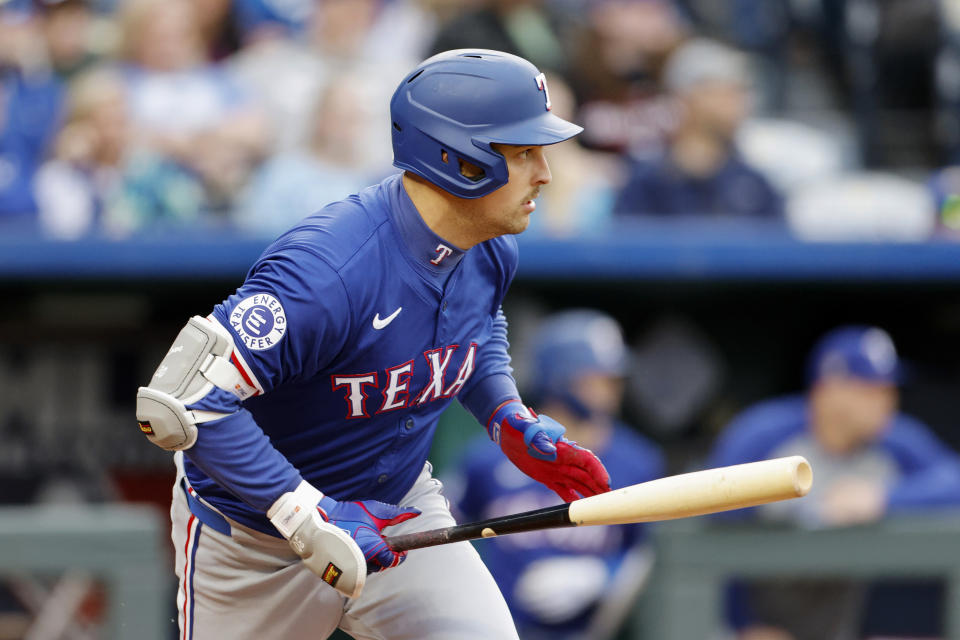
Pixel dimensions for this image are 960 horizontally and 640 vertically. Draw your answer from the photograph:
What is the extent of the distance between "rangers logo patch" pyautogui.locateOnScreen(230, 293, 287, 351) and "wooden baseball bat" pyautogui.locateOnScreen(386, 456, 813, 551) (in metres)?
0.46

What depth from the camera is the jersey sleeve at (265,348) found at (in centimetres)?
258

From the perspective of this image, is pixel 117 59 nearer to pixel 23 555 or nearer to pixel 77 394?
pixel 77 394

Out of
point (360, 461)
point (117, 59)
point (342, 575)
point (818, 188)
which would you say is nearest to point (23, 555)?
point (360, 461)

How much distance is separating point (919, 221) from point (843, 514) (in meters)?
1.96

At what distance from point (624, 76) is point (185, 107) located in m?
1.87

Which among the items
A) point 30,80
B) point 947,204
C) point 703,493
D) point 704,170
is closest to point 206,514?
point 703,493

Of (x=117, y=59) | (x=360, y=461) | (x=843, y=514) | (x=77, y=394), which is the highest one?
(x=360, y=461)

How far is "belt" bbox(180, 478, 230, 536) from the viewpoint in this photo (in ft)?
9.85

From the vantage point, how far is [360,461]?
2936 millimetres

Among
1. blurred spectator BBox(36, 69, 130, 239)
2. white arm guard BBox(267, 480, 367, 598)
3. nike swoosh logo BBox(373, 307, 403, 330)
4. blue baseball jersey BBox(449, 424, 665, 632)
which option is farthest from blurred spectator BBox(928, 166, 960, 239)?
white arm guard BBox(267, 480, 367, 598)

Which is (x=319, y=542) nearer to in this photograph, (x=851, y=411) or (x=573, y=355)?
(x=573, y=355)

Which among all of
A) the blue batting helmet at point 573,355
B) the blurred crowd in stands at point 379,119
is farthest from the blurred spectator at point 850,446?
the blurred crowd in stands at point 379,119

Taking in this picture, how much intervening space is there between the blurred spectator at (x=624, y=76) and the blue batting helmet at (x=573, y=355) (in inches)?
57.9

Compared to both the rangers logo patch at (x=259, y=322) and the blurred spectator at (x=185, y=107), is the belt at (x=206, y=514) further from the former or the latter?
the blurred spectator at (x=185, y=107)
